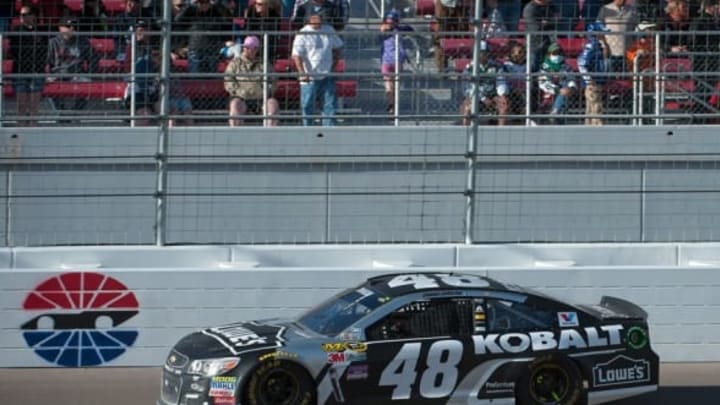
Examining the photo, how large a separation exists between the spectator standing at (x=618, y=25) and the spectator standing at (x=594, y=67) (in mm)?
98

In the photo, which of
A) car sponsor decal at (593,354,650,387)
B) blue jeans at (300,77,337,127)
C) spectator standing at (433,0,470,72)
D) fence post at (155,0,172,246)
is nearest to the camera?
car sponsor decal at (593,354,650,387)

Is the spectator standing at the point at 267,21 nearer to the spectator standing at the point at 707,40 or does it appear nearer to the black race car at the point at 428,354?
the black race car at the point at 428,354

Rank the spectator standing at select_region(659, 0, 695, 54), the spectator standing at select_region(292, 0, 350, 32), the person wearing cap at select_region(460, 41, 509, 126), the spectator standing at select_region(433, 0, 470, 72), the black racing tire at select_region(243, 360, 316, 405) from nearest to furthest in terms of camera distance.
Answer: the black racing tire at select_region(243, 360, 316, 405)
the person wearing cap at select_region(460, 41, 509, 126)
the spectator standing at select_region(433, 0, 470, 72)
the spectator standing at select_region(659, 0, 695, 54)
the spectator standing at select_region(292, 0, 350, 32)

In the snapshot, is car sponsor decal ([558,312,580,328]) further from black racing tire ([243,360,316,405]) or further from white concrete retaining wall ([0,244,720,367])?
white concrete retaining wall ([0,244,720,367])

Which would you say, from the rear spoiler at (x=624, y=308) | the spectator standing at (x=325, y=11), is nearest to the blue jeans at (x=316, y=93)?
the spectator standing at (x=325, y=11)

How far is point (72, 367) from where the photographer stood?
12.5m

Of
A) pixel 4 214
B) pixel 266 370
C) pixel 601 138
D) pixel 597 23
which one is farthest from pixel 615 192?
pixel 4 214

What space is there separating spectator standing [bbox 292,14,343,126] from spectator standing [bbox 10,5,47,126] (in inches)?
103

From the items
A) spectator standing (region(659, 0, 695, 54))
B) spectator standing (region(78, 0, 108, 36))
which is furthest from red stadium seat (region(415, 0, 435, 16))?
spectator standing (region(78, 0, 108, 36))

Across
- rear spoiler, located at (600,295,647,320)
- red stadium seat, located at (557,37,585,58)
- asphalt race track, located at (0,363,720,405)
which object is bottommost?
asphalt race track, located at (0,363,720,405)

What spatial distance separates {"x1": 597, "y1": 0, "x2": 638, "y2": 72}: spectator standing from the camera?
557 inches

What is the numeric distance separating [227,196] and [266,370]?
146 inches

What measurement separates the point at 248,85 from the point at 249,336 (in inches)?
157

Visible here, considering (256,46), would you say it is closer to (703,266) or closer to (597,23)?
(597,23)
